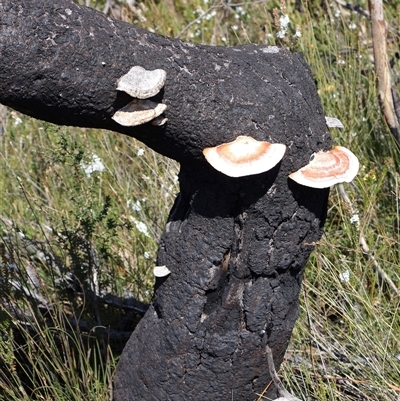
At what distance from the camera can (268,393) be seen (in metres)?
2.16

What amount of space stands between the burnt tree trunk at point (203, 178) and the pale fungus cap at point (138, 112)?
0.08 feet

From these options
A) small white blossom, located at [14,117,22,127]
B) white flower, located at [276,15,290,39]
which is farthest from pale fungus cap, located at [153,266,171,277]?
small white blossom, located at [14,117,22,127]

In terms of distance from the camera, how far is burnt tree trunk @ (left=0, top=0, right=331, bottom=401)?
1556 mm

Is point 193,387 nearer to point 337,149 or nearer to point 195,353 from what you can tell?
point 195,353

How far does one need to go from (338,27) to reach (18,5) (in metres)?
2.88

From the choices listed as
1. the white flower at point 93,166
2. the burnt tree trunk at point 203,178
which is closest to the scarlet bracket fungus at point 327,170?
the burnt tree trunk at point 203,178

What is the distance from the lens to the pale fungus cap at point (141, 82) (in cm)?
157

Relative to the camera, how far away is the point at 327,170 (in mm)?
1812

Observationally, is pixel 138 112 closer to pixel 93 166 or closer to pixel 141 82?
pixel 141 82

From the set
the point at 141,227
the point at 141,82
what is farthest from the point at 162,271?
the point at 141,227

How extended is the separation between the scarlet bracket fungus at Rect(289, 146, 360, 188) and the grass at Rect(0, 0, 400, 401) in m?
0.44

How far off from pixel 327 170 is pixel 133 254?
55.5 inches

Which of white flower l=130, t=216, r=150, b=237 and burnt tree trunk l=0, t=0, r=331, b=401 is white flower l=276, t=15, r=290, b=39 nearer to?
white flower l=130, t=216, r=150, b=237

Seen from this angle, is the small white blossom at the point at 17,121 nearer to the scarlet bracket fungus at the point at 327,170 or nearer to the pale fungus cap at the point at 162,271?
the pale fungus cap at the point at 162,271
